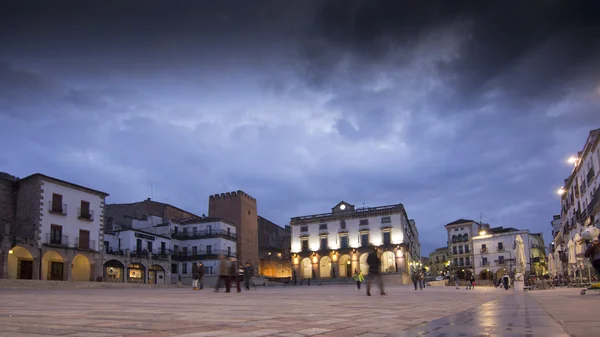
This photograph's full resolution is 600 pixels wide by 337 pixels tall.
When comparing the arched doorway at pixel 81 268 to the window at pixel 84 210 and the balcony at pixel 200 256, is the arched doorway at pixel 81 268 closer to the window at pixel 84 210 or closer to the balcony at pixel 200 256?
the window at pixel 84 210

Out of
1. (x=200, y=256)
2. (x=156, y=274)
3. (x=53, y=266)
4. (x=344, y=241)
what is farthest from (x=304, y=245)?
(x=53, y=266)

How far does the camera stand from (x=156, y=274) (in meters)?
51.3

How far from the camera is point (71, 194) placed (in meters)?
40.7

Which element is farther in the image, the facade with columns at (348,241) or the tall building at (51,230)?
the facade with columns at (348,241)

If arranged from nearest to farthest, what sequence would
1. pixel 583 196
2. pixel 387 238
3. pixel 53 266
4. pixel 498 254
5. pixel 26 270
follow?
pixel 583 196, pixel 26 270, pixel 53 266, pixel 387 238, pixel 498 254

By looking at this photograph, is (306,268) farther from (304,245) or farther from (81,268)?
(81,268)

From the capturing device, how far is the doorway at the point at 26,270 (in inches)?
1424

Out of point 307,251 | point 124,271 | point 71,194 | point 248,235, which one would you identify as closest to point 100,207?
point 71,194

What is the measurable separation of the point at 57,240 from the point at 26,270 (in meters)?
3.05

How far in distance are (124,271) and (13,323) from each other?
43030mm

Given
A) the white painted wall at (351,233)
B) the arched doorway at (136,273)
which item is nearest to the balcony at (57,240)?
the arched doorway at (136,273)

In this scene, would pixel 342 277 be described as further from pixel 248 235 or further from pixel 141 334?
pixel 141 334

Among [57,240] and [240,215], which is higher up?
[240,215]

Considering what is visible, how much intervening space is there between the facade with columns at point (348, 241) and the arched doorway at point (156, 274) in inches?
873
